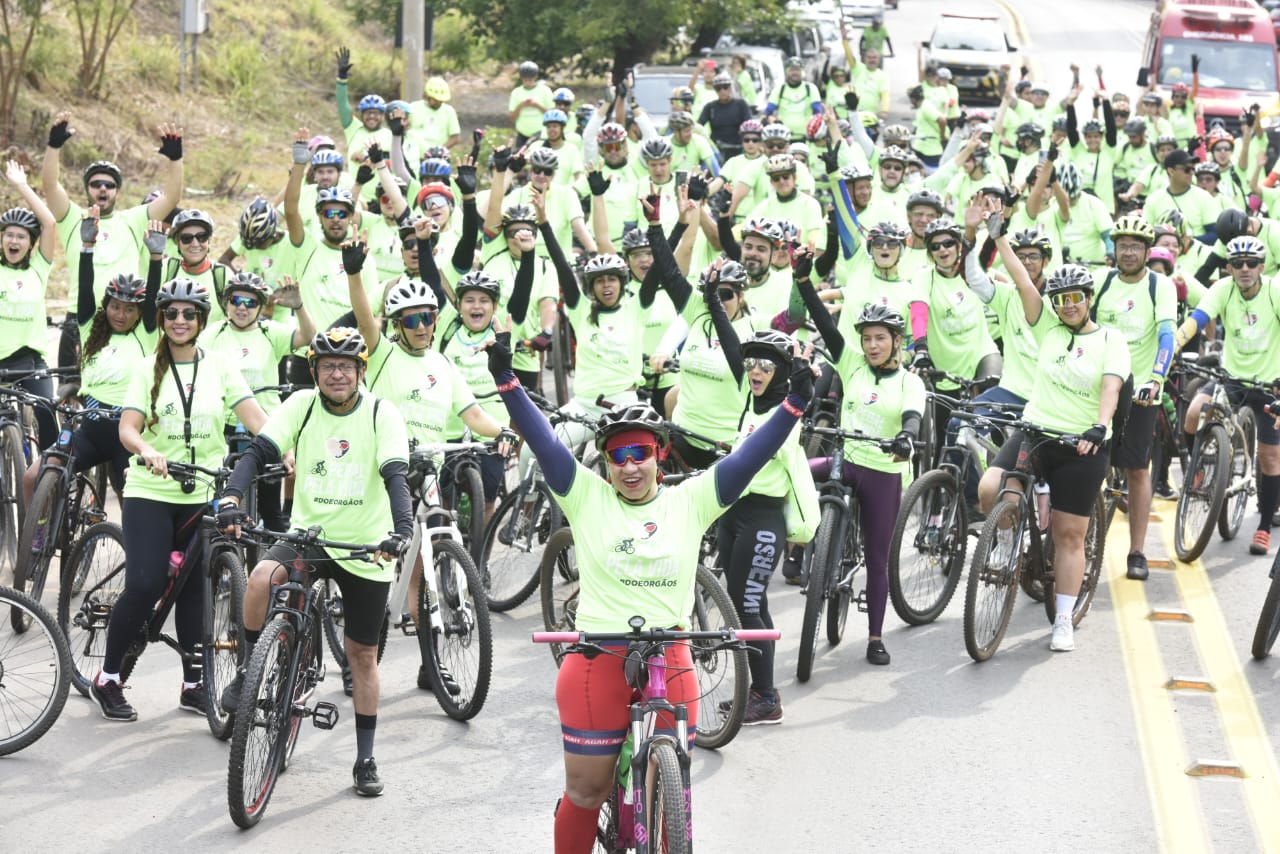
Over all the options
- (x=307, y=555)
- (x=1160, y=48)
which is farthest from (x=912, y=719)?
(x=1160, y=48)

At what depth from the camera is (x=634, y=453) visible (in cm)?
677

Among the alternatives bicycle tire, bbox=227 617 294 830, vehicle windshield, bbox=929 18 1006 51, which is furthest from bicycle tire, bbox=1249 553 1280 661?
vehicle windshield, bbox=929 18 1006 51

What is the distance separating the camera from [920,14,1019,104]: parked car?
37.0m

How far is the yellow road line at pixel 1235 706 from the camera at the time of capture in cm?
840

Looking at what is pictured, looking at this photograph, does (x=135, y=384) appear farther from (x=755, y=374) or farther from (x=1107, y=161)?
(x=1107, y=161)

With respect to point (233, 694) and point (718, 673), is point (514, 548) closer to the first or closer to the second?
point (718, 673)

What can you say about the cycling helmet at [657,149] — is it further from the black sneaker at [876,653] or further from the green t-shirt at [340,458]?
the green t-shirt at [340,458]

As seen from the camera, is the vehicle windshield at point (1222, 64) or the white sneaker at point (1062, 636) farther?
the vehicle windshield at point (1222, 64)

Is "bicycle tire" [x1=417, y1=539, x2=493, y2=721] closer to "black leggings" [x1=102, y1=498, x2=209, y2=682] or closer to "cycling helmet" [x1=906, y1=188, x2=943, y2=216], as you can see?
"black leggings" [x1=102, y1=498, x2=209, y2=682]

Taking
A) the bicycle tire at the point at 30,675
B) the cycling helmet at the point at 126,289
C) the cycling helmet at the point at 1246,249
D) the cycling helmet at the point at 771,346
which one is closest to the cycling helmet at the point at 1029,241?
the cycling helmet at the point at 1246,249

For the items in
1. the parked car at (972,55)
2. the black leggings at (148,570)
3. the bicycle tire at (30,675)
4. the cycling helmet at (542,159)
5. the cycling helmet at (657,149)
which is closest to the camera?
the bicycle tire at (30,675)

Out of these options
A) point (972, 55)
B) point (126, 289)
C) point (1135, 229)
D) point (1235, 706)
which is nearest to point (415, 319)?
point (126, 289)

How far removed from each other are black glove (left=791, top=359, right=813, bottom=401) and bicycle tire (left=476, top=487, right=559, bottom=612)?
427 cm

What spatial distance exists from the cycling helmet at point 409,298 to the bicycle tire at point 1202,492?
5.74 metres
